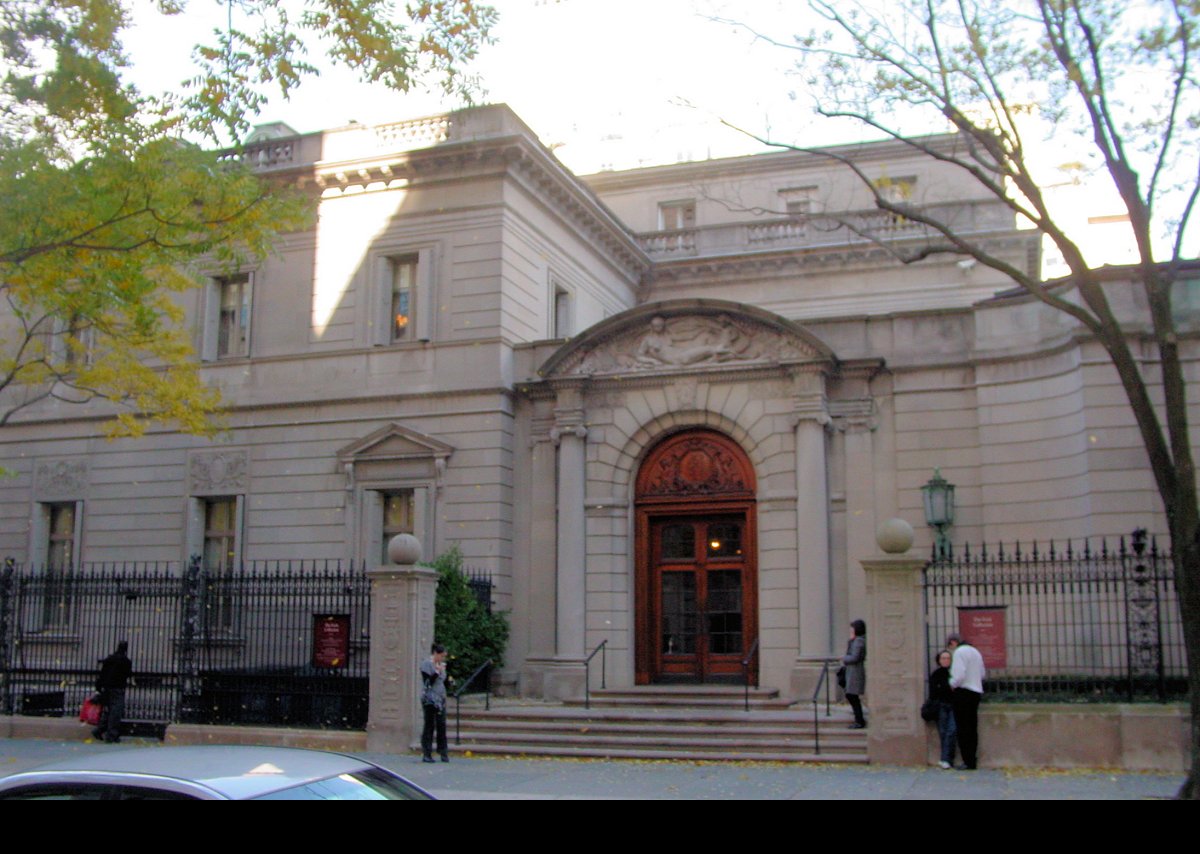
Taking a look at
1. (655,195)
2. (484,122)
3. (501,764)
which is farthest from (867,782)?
(655,195)

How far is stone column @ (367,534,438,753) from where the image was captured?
17188 millimetres

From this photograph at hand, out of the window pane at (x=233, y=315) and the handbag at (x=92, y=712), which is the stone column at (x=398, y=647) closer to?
the handbag at (x=92, y=712)

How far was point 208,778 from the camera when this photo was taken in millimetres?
5152

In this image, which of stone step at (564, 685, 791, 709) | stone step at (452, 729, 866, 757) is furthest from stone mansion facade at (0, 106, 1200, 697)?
stone step at (452, 729, 866, 757)

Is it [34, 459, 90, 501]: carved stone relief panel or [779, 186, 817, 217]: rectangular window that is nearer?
[34, 459, 90, 501]: carved stone relief panel

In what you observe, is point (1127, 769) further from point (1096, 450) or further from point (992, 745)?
point (1096, 450)

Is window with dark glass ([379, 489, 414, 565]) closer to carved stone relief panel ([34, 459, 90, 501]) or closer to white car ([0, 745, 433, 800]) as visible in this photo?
carved stone relief panel ([34, 459, 90, 501])

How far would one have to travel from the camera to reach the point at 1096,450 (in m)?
19.6

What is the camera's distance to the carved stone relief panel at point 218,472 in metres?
25.3

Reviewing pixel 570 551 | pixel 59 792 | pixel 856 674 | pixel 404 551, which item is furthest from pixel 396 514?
pixel 59 792

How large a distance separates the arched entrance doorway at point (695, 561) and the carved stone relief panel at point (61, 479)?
13262 millimetres

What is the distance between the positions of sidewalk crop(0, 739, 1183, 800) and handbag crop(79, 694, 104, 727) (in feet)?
7.32

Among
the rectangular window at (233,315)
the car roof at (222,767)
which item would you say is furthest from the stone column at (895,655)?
the rectangular window at (233,315)

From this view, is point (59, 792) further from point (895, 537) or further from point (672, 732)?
point (672, 732)
